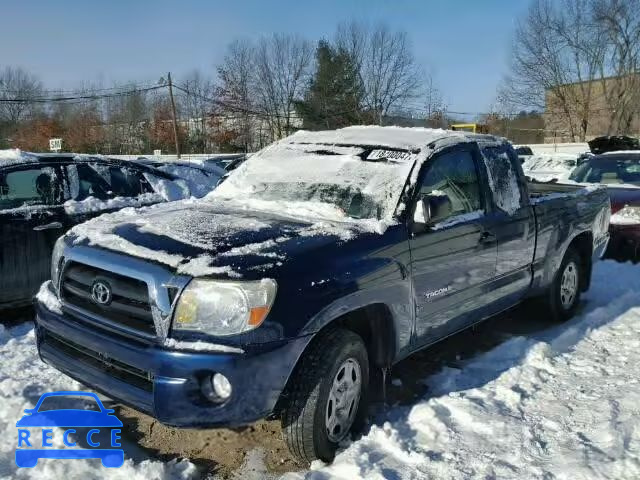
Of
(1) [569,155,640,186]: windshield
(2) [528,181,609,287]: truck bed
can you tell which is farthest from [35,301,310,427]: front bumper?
(1) [569,155,640,186]: windshield

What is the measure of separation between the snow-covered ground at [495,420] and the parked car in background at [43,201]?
474 millimetres

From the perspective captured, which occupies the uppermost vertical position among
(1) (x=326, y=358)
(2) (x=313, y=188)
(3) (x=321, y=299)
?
(2) (x=313, y=188)

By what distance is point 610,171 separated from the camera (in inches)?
358

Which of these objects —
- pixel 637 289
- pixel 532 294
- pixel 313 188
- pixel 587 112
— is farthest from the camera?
pixel 587 112

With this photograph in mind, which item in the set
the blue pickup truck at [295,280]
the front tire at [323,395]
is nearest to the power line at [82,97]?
the blue pickup truck at [295,280]

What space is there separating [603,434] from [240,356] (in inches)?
89.1

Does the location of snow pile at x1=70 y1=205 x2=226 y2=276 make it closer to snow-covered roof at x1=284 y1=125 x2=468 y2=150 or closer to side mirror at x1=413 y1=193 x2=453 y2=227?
side mirror at x1=413 y1=193 x2=453 y2=227

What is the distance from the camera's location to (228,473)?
3135 millimetres

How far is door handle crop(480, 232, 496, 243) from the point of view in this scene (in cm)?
425

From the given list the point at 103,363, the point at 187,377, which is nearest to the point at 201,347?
the point at 187,377

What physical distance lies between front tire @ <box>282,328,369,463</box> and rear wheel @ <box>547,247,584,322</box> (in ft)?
9.93

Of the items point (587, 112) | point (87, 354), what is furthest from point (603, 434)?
point (587, 112)

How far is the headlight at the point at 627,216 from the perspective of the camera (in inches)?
297

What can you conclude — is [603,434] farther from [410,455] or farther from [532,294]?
[532,294]
